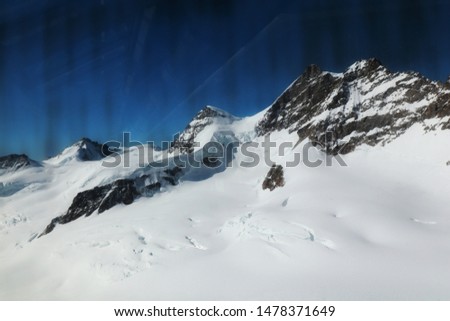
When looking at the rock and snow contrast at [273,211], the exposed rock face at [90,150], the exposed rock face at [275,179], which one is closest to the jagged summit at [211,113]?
the rock and snow contrast at [273,211]

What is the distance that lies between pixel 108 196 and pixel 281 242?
35.6 metres

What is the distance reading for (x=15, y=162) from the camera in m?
87.2

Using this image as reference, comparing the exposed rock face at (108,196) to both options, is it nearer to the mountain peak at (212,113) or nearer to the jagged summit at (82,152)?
the mountain peak at (212,113)

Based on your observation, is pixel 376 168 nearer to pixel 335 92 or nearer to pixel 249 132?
pixel 335 92

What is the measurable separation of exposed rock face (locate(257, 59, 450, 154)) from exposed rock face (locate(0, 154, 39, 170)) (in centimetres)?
6132

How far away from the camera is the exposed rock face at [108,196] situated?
49188 mm

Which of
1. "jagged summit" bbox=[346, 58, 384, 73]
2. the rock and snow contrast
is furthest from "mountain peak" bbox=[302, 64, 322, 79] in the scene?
"jagged summit" bbox=[346, 58, 384, 73]

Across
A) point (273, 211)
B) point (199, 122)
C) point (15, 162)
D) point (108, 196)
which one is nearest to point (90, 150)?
point (15, 162)

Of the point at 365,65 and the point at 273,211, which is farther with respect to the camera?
the point at 365,65

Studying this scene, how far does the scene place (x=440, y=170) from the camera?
3169 centimetres

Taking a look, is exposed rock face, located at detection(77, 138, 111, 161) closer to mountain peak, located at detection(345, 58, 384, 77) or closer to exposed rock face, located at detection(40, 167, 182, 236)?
exposed rock face, located at detection(40, 167, 182, 236)

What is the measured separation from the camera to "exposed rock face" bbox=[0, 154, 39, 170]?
85.7 m

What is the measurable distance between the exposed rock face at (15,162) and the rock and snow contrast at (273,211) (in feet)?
30.1

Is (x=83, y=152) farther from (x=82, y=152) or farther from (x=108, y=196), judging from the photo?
(x=108, y=196)
